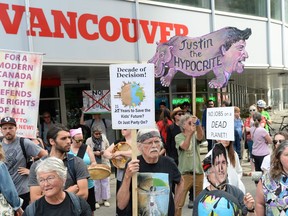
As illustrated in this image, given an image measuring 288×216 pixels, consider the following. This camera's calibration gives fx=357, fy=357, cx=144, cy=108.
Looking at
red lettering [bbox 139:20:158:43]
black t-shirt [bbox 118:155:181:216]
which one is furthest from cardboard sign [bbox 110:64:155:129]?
red lettering [bbox 139:20:158:43]

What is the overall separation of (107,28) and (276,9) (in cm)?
790

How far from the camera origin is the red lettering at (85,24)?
878 cm

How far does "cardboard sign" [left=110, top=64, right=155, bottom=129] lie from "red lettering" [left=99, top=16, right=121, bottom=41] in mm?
6316

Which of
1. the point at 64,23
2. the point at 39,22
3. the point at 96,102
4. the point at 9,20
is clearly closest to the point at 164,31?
the point at 96,102

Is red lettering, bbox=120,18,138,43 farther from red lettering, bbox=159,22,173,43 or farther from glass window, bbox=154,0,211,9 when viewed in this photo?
glass window, bbox=154,0,211,9

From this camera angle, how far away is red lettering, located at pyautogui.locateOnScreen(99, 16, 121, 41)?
9.15m

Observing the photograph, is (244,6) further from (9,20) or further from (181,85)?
(9,20)

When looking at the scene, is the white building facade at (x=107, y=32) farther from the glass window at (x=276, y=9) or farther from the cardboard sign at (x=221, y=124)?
the cardboard sign at (x=221, y=124)

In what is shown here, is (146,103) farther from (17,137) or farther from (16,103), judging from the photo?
(16,103)

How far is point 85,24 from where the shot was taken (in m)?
8.84

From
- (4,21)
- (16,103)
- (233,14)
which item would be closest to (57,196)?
(16,103)

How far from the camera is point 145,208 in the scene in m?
3.04

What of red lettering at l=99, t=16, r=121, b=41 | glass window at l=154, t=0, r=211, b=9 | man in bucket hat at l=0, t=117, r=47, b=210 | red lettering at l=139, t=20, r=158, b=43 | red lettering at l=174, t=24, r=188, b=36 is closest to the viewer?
man in bucket hat at l=0, t=117, r=47, b=210

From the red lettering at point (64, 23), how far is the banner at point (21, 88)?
3.55 meters
